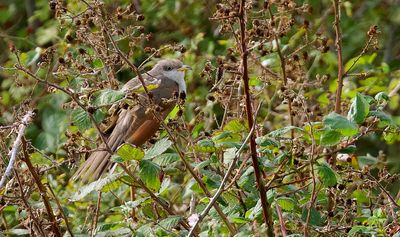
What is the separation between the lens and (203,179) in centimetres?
380

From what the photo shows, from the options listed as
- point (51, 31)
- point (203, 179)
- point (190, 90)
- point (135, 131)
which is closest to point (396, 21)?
point (190, 90)

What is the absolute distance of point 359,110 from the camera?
331 centimetres

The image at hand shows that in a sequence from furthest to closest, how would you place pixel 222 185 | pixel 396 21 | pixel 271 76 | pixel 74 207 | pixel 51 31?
pixel 396 21
pixel 51 31
pixel 74 207
pixel 271 76
pixel 222 185

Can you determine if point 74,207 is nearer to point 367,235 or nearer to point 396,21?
point 367,235

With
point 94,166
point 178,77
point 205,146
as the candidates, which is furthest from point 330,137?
point 178,77

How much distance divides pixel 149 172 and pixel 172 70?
2.42 m

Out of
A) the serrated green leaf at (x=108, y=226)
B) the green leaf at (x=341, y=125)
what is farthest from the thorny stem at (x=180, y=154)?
the green leaf at (x=341, y=125)

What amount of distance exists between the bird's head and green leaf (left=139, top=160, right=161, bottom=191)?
2167 mm

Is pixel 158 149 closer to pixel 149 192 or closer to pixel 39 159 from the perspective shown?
pixel 149 192

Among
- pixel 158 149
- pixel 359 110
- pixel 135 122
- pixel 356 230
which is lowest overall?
pixel 135 122

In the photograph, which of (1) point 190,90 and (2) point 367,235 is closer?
(2) point 367,235

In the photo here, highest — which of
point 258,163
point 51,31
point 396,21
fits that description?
point 258,163

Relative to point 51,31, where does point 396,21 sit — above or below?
below

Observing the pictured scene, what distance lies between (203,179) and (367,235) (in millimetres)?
670
